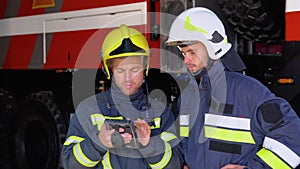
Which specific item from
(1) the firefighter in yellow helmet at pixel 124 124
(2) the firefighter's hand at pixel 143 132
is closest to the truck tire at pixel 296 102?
(1) the firefighter in yellow helmet at pixel 124 124

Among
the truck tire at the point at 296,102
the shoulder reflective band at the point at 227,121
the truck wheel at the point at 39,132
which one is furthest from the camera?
the truck wheel at the point at 39,132

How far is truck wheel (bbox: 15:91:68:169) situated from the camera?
19.4ft

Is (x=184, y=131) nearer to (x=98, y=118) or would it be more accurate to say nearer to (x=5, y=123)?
(x=98, y=118)

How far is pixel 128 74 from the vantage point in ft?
9.57

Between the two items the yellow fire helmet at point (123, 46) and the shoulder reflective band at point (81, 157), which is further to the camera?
the yellow fire helmet at point (123, 46)

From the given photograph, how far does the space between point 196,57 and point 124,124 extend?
46cm

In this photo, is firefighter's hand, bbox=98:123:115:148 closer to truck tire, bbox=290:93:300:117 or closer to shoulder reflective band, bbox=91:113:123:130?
shoulder reflective band, bbox=91:113:123:130

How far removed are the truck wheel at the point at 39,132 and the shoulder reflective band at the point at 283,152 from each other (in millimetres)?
3551

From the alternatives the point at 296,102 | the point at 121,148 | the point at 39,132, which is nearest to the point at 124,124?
the point at 121,148

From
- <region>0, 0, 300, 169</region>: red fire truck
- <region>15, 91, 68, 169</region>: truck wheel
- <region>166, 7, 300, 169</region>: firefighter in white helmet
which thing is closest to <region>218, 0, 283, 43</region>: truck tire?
<region>0, 0, 300, 169</region>: red fire truck

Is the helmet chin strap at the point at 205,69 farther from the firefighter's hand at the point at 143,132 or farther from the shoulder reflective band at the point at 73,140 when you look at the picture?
the shoulder reflective band at the point at 73,140

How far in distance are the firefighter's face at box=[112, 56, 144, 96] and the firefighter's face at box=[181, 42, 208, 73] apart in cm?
29

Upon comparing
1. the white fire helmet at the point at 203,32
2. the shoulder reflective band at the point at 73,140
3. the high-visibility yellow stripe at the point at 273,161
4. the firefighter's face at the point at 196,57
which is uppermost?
the white fire helmet at the point at 203,32

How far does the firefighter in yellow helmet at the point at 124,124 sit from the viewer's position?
275 cm
